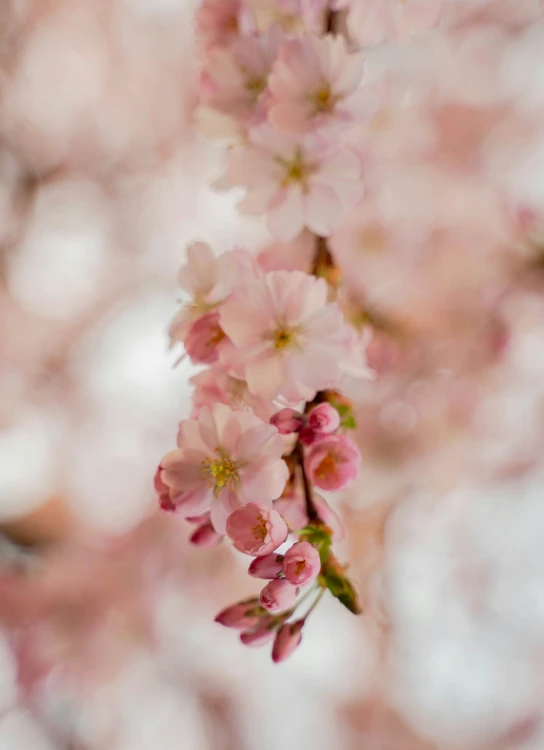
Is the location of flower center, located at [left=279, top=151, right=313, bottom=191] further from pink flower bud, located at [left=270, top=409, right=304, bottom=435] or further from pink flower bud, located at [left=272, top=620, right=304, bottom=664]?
pink flower bud, located at [left=272, top=620, right=304, bottom=664]

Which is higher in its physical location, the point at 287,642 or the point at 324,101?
the point at 324,101

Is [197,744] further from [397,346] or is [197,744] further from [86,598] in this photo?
[397,346]

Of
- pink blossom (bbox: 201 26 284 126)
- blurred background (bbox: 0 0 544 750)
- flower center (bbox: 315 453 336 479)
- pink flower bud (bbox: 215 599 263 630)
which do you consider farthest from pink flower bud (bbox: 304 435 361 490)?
blurred background (bbox: 0 0 544 750)

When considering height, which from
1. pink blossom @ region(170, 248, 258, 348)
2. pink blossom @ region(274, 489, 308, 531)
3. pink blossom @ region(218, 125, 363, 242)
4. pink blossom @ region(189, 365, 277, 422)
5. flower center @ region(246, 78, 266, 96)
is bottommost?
pink blossom @ region(274, 489, 308, 531)

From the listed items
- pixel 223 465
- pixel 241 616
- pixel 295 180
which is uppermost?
pixel 295 180

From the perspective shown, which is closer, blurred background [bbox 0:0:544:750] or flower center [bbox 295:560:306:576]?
flower center [bbox 295:560:306:576]

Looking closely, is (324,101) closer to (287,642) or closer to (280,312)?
(280,312)

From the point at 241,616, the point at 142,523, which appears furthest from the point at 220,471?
the point at 142,523

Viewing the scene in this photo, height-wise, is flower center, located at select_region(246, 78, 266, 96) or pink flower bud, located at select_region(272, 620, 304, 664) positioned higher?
flower center, located at select_region(246, 78, 266, 96)
